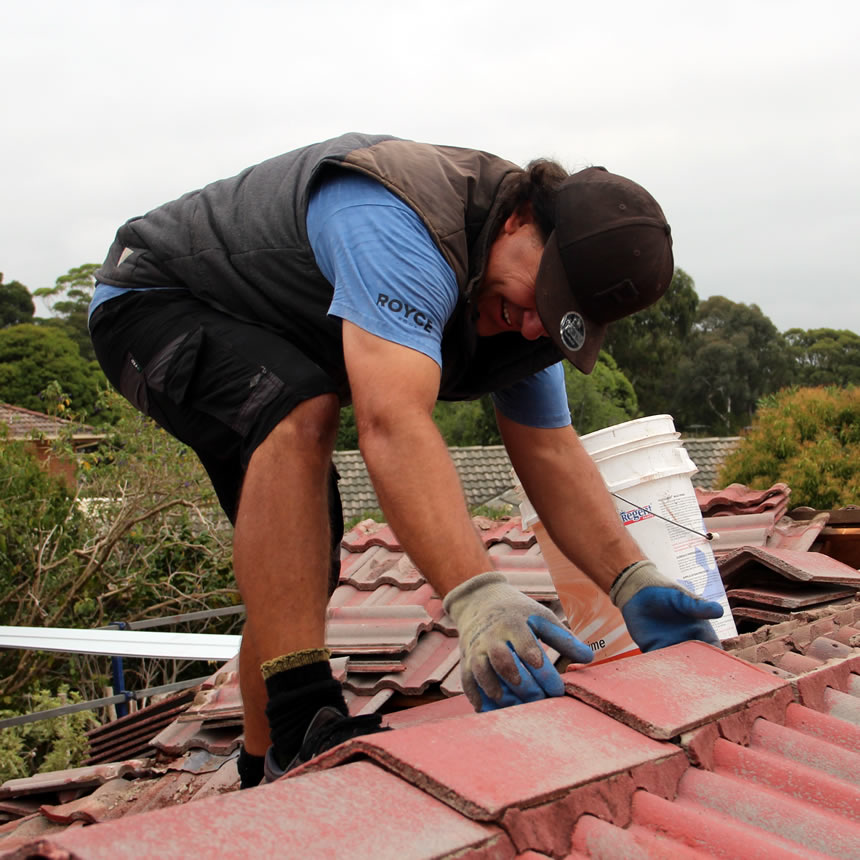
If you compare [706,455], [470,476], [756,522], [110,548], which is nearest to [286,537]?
A: [756,522]

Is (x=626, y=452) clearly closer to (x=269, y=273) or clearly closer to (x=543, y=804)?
(x=269, y=273)

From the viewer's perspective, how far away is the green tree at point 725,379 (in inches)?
1421

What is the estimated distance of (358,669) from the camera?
11.2ft

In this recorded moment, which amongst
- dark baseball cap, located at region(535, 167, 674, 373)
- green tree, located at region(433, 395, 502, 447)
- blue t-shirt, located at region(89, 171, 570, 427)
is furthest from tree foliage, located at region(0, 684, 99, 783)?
green tree, located at region(433, 395, 502, 447)

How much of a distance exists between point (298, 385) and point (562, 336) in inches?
23.0

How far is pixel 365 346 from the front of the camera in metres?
1.89

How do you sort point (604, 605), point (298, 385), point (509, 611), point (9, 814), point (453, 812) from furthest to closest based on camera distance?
point (9, 814) < point (604, 605) < point (298, 385) < point (509, 611) < point (453, 812)

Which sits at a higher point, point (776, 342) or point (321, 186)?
point (776, 342)

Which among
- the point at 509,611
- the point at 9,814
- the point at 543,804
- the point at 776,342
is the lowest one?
the point at 9,814

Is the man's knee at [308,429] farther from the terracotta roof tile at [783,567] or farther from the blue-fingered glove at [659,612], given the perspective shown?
the terracotta roof tile at [783,567]

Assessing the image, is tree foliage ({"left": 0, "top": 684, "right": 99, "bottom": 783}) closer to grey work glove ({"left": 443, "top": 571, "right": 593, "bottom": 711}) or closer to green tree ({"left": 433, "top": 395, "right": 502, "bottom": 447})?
grey work glove ({"left": 443, "top": 571, "right": 593, "bottom": 711})

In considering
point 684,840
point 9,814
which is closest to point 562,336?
point 684,840

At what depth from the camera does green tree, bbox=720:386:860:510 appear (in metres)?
7.96

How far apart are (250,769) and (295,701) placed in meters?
0.51
